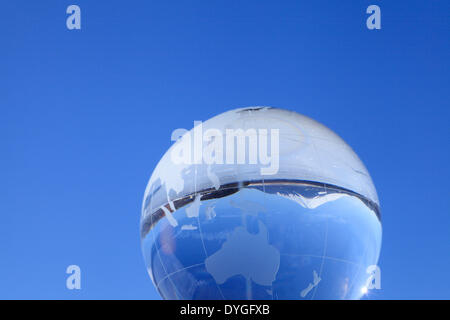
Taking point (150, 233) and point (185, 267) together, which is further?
point (150, 233)

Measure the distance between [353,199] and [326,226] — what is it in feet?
2.73

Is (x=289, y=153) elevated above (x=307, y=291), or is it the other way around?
(x=289, y=153)

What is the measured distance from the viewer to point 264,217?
10180 mm

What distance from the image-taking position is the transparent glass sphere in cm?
1025

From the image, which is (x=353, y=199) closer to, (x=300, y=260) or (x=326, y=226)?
(x=326, y=226)

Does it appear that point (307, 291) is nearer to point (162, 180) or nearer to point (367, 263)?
point (367, 263)

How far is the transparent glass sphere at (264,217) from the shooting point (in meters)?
10.2

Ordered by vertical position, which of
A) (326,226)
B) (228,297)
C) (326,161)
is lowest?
(228,297)

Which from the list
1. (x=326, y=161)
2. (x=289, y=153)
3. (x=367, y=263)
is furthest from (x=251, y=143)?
(x=367, y=263)

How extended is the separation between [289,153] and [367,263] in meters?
2.57

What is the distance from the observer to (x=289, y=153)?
35.0 feet
